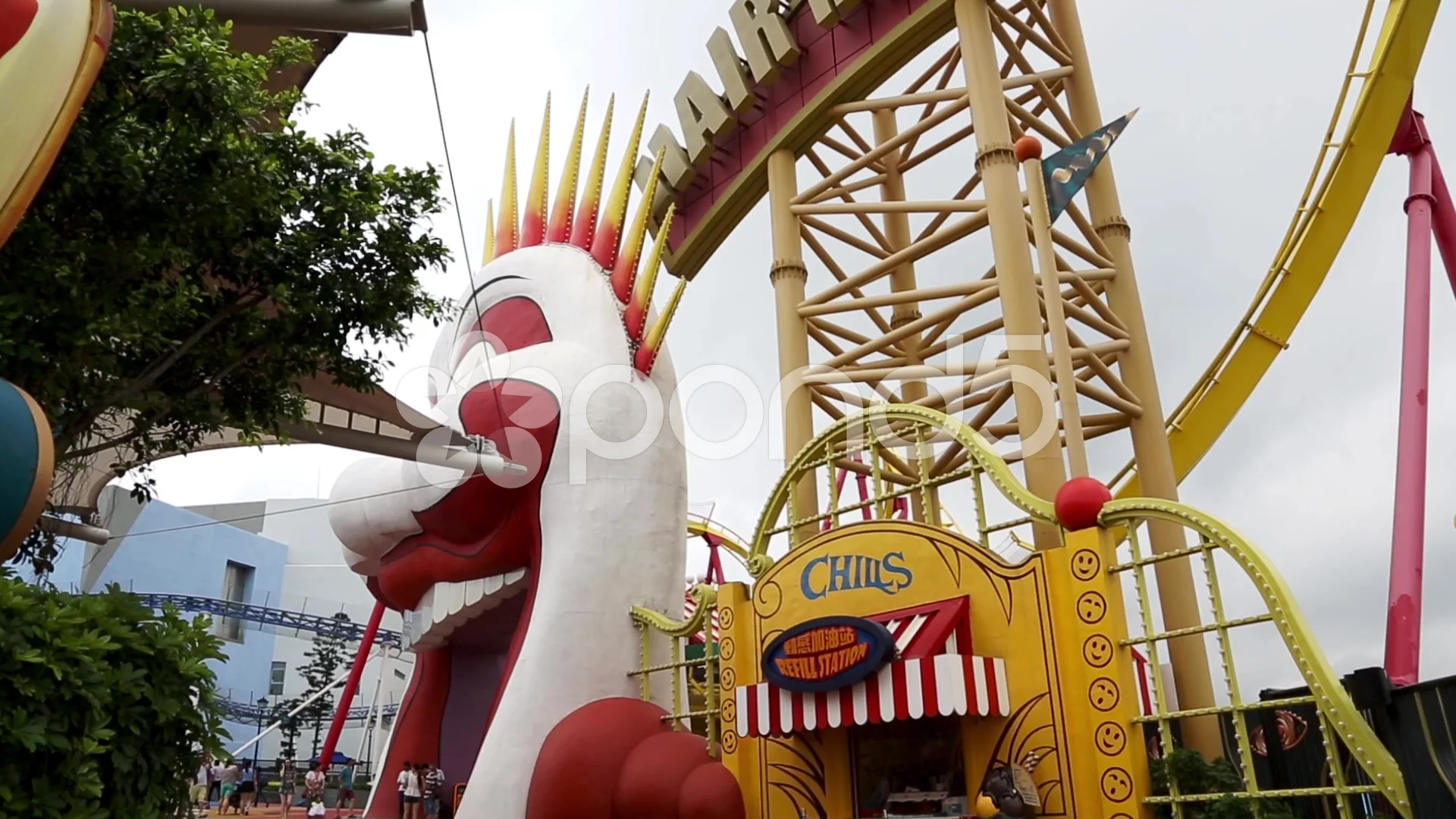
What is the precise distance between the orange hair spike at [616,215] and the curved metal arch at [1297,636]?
736 centimetres

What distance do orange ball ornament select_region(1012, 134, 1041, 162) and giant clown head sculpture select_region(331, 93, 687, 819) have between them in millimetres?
4682

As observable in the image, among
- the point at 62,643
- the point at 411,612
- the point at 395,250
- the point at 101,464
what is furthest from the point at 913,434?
the point at 101,464

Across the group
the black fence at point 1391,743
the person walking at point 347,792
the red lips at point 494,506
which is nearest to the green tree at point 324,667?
the person walking at point 347,792

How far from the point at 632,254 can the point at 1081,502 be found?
6868 millimetres

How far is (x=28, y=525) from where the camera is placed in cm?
375

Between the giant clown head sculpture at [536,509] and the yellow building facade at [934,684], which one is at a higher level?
the giant clown head sculpture at [536,509]

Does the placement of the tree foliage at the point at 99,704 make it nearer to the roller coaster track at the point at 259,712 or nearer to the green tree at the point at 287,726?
the green tree at the point at 287,726

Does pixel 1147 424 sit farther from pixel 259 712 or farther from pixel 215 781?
pixel 259 712

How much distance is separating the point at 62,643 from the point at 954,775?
6.90m

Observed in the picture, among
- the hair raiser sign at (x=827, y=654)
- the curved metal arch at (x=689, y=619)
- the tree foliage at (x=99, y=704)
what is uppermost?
the curved metal arch at (x=689, y=619)

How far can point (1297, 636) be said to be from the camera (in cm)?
700

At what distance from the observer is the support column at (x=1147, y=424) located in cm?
1033

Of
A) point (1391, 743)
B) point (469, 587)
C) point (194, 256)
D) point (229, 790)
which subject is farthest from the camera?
point (229, 790)

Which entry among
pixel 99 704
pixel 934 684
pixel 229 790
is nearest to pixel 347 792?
pixel 229 790
